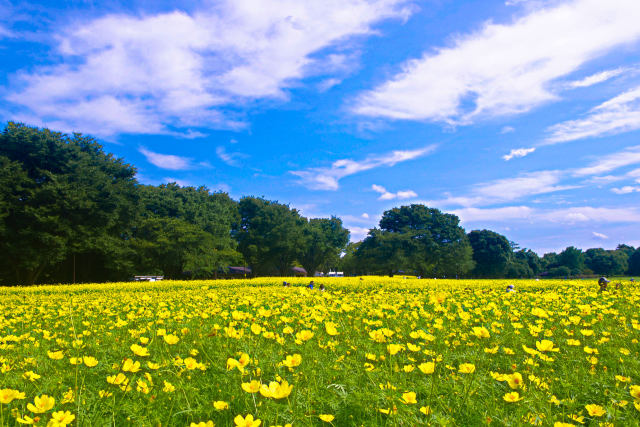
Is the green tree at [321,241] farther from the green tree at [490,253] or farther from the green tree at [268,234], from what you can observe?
the green tree at [490,253]

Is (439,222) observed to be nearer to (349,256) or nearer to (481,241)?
(481,241)

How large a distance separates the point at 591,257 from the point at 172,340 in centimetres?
8566

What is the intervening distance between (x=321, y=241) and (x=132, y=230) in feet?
68.5

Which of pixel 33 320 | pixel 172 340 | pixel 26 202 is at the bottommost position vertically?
pixel 33 320

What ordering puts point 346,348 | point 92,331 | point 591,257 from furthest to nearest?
point 591,257
point 92,331
point 346,348

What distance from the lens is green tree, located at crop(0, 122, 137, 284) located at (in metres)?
22.4

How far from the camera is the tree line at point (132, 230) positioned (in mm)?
22719

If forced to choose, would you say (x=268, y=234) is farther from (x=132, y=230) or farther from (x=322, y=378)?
(x=322, y=378)

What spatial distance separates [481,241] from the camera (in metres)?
50.5

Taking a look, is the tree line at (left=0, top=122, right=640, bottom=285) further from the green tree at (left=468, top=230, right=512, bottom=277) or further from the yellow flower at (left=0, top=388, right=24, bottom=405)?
the yellow flower at (left=0, top=388, right=24, bottom=405)

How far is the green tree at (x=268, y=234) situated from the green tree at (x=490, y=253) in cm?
2522

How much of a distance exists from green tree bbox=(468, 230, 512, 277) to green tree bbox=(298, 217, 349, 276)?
61.0 ft

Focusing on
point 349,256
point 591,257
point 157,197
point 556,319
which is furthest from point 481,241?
point 556,319

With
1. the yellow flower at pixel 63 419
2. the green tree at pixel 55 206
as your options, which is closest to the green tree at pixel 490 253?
the green tree at pixel 55 206
